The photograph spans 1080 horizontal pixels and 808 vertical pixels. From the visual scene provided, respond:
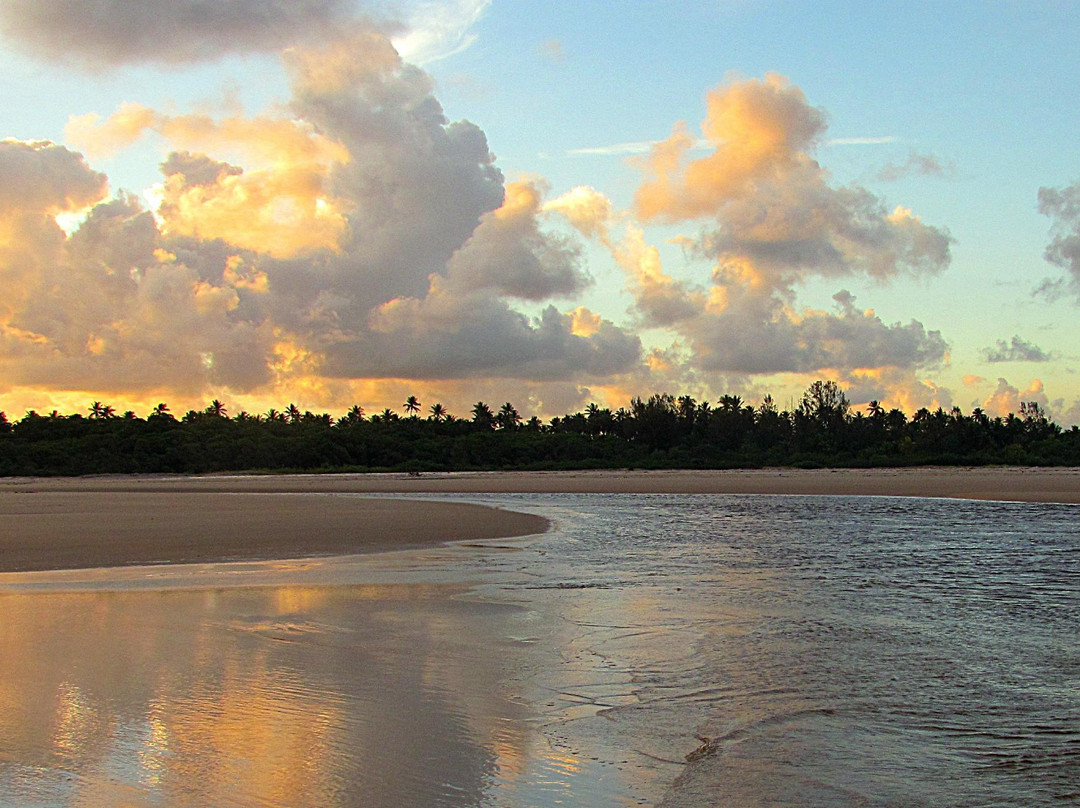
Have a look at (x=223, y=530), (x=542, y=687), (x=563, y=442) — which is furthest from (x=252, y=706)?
(x=563, y=442)

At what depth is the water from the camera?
499 centimetres

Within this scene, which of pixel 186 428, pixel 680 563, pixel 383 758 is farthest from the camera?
pixel 186 428

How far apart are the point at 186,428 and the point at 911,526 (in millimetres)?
88373

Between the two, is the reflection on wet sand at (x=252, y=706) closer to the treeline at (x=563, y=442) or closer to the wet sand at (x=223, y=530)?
the wet sand at (x=223, y=530)

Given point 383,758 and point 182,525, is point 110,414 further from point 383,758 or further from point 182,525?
point 383,758

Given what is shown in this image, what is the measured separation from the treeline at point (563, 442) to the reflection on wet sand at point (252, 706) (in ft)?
257

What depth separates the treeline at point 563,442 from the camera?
8750cm

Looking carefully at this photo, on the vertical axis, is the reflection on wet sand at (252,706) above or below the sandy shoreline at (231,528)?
above

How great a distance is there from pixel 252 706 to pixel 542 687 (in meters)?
2.05

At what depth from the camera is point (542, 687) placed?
712cm

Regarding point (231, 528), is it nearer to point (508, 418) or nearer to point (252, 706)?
point (252, 706)

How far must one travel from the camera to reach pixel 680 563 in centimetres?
1526

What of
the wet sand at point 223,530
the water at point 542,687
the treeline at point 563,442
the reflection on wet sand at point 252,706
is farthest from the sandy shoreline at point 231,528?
the treeline at point 563,442

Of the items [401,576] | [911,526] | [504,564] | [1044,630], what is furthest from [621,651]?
[911,526]
